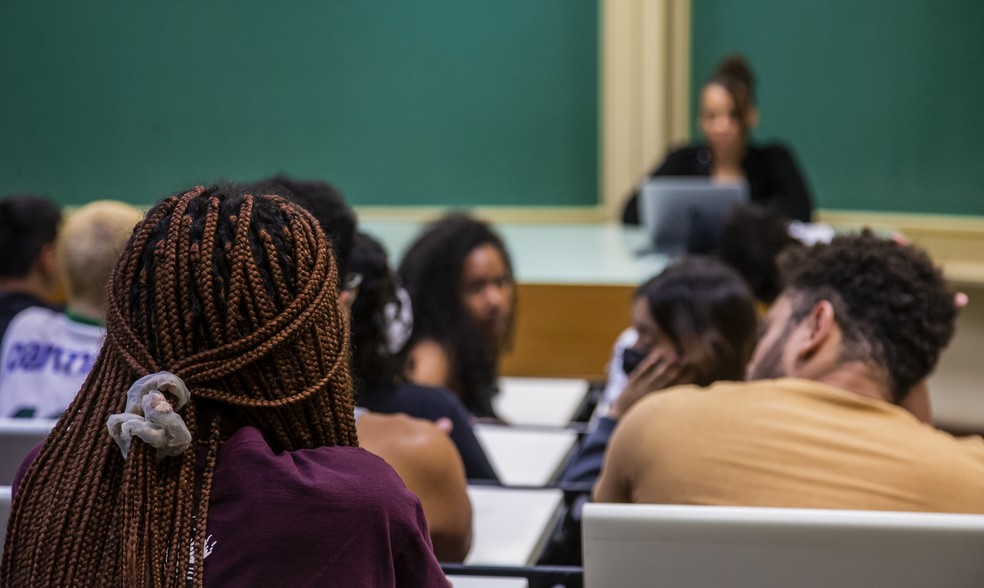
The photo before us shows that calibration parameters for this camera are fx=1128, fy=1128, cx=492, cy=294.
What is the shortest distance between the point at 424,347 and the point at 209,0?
483cm

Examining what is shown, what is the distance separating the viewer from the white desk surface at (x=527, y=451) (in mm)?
2221

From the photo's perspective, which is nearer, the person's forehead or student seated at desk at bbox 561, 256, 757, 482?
student seated at desk at bbox 561, 256, 757, 482

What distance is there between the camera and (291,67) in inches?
273

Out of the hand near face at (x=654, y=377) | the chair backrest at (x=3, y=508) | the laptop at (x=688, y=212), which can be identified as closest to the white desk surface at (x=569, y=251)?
the laptop at (x=688, y=212)

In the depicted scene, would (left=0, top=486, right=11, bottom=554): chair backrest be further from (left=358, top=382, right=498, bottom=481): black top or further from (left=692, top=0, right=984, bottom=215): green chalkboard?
(left=692, top=0, right=984, bottom=215): green chalkboard

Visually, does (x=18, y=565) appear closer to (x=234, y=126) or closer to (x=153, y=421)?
(x=153, y=421)

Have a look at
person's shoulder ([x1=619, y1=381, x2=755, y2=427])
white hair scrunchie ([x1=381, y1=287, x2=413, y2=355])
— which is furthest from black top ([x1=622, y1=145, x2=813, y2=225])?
person's shoulder ([x1=619, y1=381, x2=755, y2=427])

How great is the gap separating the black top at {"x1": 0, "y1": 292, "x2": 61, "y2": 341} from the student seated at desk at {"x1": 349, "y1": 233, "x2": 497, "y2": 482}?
50.9 inches

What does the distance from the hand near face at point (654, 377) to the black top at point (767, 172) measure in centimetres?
274

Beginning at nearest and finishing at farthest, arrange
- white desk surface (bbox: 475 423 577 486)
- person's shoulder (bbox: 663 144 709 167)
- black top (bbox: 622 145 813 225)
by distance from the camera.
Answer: white desk surface (bbox: 475 423 577 486) < black top (bbox: 622 145 813 225) < person's shoulder (bbox: 663 144 709 167)

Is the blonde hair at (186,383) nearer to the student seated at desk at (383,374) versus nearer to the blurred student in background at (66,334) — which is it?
the student seated at desk at (383,374)

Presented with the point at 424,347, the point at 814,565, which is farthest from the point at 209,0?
the point at 814,565

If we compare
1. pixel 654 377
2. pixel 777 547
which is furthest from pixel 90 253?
pixel 777 547

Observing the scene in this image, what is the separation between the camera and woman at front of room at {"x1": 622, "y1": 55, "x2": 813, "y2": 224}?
4.98 m
